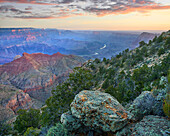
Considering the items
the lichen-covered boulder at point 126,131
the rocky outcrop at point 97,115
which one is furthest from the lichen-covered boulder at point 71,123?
the lichen-covered boulder at point 126,131

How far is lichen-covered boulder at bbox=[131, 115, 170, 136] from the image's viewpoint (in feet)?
16.2

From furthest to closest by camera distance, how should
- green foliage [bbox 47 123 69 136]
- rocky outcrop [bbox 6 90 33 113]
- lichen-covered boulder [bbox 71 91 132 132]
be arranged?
1. rocky outcrop [bbox 6 90 33 113]
2. green foliage [bbox 47 123 69 136]
3. lichen-covered boulder [bbox 71 91 132 132]

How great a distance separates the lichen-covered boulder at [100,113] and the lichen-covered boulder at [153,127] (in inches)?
25.4

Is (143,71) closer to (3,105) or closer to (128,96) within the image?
(128,96)

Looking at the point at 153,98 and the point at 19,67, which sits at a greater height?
the point at 153,98

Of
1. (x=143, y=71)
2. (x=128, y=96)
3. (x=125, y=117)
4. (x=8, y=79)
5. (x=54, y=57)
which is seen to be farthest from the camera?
(x=54, y=57)

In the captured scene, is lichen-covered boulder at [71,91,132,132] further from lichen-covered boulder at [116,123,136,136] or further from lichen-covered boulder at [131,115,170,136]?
lichen-covered boulder at [131,115,170,136]

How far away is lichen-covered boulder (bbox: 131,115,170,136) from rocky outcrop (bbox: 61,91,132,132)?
2.11 ft

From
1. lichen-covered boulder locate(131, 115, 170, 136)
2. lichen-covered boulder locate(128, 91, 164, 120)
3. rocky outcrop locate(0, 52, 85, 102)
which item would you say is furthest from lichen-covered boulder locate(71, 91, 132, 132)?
rocky outcrop locate(0, 52, 85, 102)

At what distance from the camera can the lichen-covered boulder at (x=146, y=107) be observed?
6645 mm

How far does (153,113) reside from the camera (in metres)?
6.70

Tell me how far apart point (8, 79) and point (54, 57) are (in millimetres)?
63462

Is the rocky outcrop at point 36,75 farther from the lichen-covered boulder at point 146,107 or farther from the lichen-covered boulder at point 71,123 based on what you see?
the lichen-covered boulder at point 146,107

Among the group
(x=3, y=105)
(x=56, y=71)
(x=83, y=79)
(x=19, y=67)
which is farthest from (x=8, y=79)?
(x=83, y=79)
